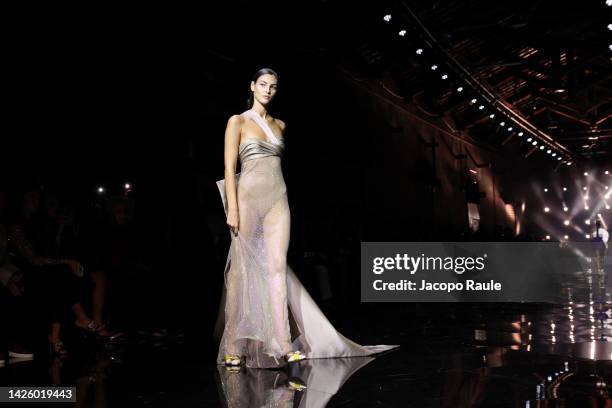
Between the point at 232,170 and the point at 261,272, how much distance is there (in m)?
0.54

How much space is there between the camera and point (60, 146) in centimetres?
562

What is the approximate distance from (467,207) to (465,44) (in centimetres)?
572

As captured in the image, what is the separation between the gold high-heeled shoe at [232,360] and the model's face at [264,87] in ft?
4.31

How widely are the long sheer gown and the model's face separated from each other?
0.29 ft

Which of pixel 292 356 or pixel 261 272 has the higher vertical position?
pixel 261 272

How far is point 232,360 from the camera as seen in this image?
328cm

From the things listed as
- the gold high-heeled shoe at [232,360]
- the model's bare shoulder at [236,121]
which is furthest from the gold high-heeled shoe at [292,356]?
the model's bare shoulder at [236,121]

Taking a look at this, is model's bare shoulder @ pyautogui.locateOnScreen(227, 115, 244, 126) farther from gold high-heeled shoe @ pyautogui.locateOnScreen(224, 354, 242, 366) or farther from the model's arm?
gold high-heeled shoe @ pyautogui.locateOnScreen(224, 354, 242, 366)

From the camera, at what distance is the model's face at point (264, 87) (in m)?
3.48

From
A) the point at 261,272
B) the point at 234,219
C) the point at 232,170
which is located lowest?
the point at 261,272

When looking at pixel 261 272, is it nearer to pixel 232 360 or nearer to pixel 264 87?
pixel 232 360

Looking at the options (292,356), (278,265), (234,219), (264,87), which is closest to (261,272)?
(278,265)

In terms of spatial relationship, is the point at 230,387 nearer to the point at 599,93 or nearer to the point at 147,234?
the point at 147,234

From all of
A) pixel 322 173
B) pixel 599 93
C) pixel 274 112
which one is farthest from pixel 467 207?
pixel 274 112
